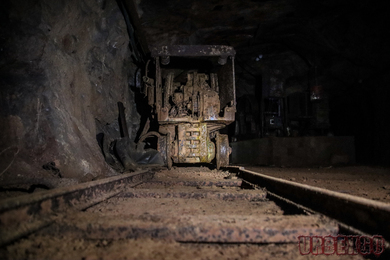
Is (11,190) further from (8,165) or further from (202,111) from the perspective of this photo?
(202,111)

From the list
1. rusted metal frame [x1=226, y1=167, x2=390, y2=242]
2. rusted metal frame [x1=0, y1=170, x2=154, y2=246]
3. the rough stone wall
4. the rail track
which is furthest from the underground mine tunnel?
the rail track

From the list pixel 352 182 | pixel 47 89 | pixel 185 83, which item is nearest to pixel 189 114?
pixel 185 83

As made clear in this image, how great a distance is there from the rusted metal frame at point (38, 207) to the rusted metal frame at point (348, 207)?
1.63 metres

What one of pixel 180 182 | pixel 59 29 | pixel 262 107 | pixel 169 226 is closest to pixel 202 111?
pixel 180 182

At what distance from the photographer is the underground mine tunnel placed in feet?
9.11

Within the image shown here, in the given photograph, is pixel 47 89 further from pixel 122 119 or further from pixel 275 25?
pixel 275 25

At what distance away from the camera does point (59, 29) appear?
344 centimetres

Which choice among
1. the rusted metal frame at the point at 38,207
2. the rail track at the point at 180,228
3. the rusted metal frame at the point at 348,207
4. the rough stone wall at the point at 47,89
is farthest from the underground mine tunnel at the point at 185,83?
the rail track at the point at 180,228

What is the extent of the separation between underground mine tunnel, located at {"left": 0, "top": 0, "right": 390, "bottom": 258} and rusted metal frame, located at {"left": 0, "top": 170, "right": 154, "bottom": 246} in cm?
72

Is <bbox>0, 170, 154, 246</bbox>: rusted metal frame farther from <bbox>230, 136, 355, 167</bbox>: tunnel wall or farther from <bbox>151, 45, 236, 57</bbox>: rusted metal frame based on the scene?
<bbox>230, 136, 355, 167</bbox>: tunnel wall

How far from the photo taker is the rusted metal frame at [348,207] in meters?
1.07

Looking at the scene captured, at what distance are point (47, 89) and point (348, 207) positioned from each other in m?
3.47

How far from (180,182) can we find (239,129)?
357 inches

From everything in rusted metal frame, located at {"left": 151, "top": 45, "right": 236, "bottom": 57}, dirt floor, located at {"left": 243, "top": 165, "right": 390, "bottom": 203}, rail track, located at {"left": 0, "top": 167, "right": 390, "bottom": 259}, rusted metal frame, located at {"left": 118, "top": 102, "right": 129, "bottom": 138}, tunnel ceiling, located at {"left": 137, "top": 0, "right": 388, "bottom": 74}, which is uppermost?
tunnel ceiling, located at {"left": 137, "top": 0, "right": 388, "bottom": 74}
